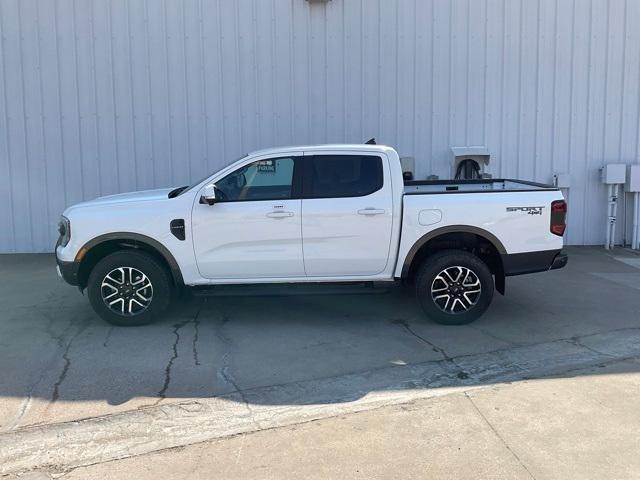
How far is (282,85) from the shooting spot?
10828 mm

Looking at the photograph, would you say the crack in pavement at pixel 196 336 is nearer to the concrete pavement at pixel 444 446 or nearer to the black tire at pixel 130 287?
the black tire at pixel 130 287

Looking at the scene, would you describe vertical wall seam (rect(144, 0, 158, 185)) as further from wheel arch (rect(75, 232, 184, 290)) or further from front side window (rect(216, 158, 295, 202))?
front side window (rect(216, 158, 295, 202))

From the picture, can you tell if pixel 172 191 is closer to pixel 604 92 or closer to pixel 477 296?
pixel 477 296

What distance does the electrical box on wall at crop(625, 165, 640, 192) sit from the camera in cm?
1107

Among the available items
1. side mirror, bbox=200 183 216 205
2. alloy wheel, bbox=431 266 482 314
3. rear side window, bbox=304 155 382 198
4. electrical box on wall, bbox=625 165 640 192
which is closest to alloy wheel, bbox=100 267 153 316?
side mirror, bbox=200 183 216 205

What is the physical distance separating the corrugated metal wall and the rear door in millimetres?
4518

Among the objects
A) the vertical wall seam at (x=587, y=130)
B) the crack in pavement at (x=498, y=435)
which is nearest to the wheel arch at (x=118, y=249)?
the crack in pavement at (x=498, y=435)

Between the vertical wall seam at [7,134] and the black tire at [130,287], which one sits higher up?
the vertical wall seam at [7,134]

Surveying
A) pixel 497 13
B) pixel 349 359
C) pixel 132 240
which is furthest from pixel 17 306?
pixel 497 13

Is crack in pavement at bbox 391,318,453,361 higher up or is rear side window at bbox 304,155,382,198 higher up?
rear side window at bbox 304,155,382,198

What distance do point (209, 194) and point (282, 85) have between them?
5122 millimetres

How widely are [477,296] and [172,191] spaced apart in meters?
3.51

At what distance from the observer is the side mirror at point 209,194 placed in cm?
625

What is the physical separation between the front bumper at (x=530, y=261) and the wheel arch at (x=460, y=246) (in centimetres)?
8
